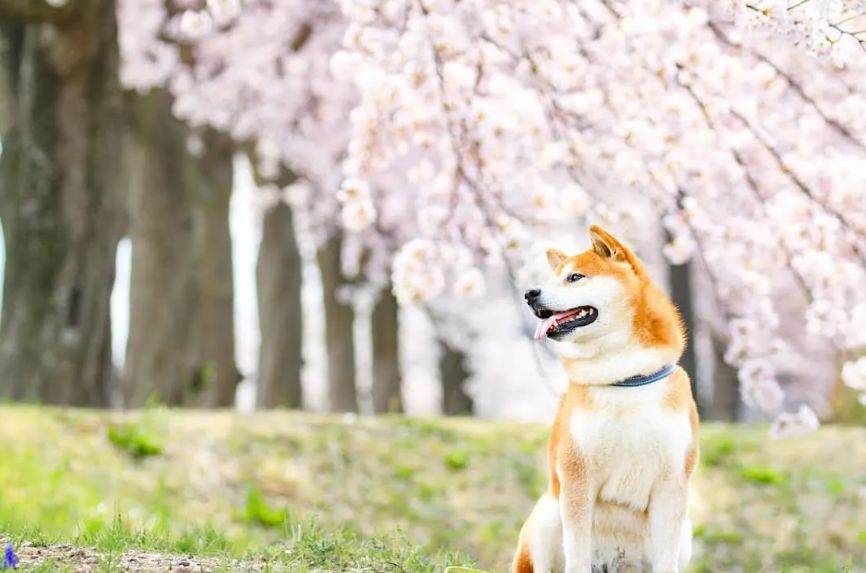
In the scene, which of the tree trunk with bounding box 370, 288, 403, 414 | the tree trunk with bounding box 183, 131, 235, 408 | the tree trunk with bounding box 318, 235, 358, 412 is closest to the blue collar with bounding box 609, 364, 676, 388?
the tree trunk with bounding box 183, 131, 235, 408

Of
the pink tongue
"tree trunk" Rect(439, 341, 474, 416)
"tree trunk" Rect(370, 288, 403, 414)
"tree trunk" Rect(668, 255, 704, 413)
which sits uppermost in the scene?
the pink tongue

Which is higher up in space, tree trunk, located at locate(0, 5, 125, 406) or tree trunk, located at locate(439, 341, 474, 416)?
tree trunk, located at locate(0, 5, 125, 406)

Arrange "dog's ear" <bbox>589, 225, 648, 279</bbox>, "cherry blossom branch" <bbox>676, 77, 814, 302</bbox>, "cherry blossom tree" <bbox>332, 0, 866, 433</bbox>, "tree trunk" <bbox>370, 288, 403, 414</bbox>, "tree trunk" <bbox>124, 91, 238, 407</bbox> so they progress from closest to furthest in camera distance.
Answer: "dog's ear" <bbox>589, 225, 648, 279</bbox>
"cherry blossom branch" <bbox>676, 77, 814, 302</bbox>
"cherry blossom tree" <bbox>332, 0, 866, 433</bbox>
"tree trunk" <bbox>124, 91, 238, 407</bbox>
"tree trunk" <bbox>370, 288, 403, 414</bbox>

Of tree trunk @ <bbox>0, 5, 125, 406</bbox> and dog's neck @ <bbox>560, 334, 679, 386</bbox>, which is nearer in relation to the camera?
dog's neck @ <bbox>560, 334, 679, 386</bbox>

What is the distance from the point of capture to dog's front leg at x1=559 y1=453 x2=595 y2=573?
398 cm

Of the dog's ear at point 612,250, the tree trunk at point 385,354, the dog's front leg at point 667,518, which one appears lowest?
the tree trunk at point 385,354

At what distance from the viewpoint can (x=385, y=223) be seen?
18.3 m

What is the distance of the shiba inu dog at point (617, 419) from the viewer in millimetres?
3957

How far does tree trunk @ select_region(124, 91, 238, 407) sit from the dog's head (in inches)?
392

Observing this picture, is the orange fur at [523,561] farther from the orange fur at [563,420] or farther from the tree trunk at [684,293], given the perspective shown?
the tree trunk at [684,293]

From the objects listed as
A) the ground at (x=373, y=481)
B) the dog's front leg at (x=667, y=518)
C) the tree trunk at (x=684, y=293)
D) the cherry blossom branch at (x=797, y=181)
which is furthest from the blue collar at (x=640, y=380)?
the tree trunk at (x=684, y=293)

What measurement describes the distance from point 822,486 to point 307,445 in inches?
185

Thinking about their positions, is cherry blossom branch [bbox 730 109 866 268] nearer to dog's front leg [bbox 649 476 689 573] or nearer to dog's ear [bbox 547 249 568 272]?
dog's ear [bbox 547 249 568 272]

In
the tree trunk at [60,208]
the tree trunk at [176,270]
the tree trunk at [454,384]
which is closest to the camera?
the tree trunk at [60,208]
